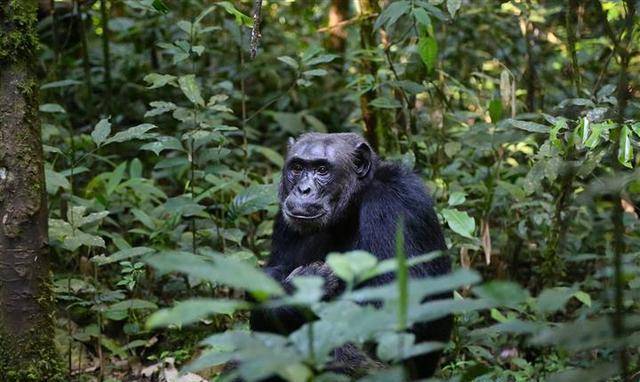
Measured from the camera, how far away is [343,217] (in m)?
5.57

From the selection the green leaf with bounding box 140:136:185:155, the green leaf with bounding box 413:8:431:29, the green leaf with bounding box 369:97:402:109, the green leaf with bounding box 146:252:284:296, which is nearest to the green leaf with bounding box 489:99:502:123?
Result: the green leaf with bounding box 369:97:402:109

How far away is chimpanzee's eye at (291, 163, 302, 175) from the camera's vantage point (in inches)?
221

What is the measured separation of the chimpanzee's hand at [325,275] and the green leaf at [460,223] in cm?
114

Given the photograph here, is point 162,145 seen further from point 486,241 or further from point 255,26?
point 486,241

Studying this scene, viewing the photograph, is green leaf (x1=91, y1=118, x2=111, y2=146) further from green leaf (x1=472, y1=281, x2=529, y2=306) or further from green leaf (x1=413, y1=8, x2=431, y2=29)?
green leaf (x1=472, y1=281, x2=529, y2=306)

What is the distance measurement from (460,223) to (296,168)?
1246mm

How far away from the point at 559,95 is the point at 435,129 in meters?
3.11

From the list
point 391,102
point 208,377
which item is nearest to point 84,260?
point 208,377

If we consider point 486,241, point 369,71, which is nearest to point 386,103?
point 369,71

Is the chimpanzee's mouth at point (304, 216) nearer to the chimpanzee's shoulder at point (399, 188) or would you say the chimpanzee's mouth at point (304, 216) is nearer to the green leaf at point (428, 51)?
the chimpanzee's shoulder at point (399, 188)

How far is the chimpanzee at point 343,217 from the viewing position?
5.01m

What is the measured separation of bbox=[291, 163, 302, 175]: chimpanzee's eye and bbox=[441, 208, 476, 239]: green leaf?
113 centimetres

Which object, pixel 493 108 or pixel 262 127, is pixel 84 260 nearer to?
pixel 493 108

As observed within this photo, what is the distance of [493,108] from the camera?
6.63 metres
